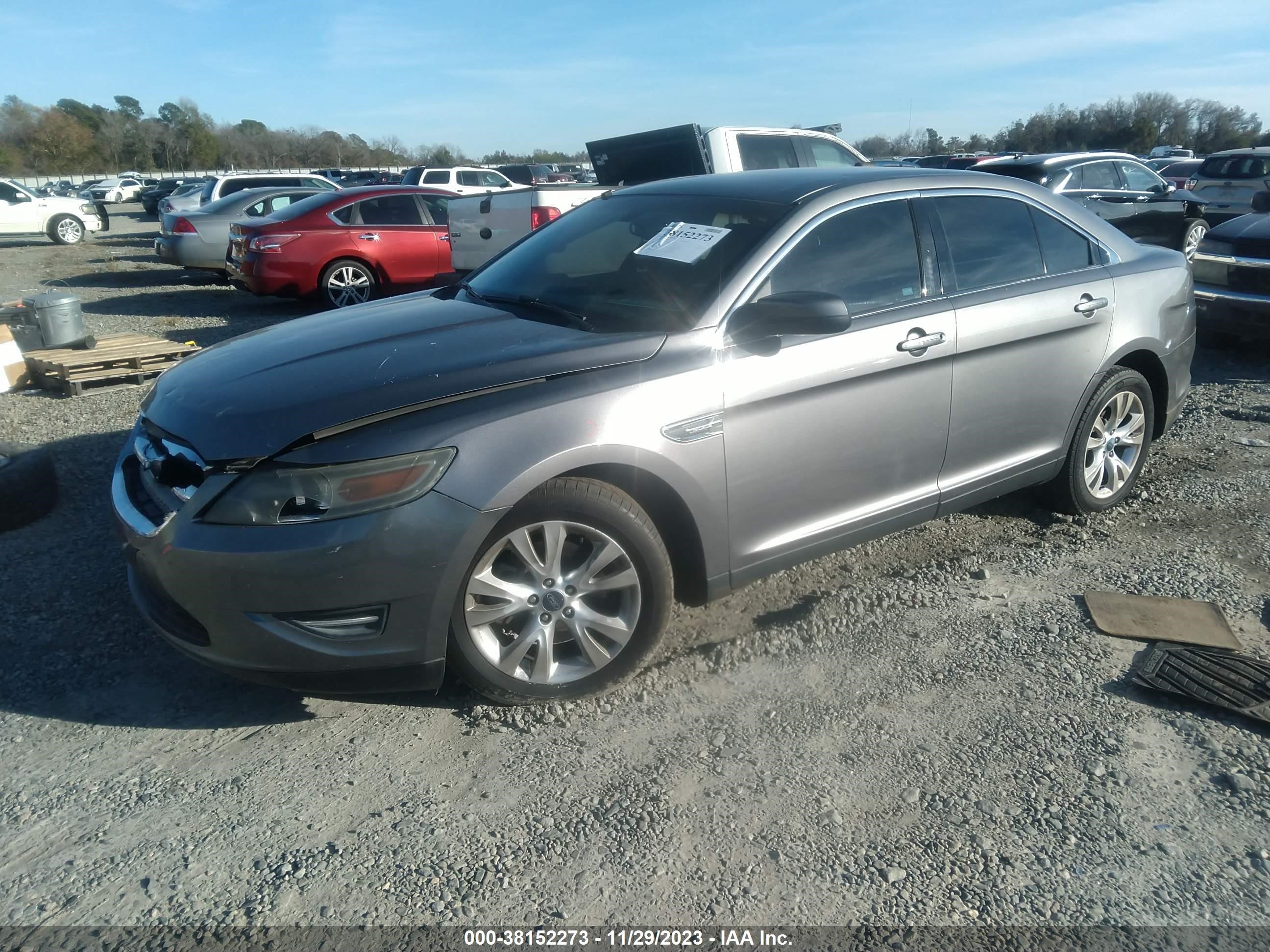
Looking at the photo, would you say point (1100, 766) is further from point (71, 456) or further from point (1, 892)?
point (71, 456)

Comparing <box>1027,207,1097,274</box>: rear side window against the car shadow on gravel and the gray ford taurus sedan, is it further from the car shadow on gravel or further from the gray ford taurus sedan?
the car shadow on gravel

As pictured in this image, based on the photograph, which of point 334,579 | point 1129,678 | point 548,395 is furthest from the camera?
point 1129,678

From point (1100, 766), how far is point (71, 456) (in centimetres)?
576

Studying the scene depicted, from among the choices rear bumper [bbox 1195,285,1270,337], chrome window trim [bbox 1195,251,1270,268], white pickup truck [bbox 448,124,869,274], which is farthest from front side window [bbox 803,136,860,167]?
rear bumper [bbox 1195,285,1270,337]

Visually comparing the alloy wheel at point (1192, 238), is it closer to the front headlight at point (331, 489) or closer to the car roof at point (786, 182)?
the car roof at point (786, 182)

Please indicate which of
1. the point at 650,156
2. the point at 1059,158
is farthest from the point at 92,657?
the point at 1059,158

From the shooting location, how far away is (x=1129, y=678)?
3.43 metres

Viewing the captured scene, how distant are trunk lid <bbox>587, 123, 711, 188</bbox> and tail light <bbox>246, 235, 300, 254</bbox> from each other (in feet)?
12.3

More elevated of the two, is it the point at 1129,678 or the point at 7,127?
the point at 7,127

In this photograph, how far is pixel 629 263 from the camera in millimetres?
3900

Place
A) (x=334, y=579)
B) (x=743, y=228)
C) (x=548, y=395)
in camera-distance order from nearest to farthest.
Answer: (x=334, y=579) → (x=548, y=395) → (x=743, y=228)

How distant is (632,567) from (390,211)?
10.3m

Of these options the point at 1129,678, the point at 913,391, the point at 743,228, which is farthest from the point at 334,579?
the point at 1129,678

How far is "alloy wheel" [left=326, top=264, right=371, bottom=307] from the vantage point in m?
11.8
